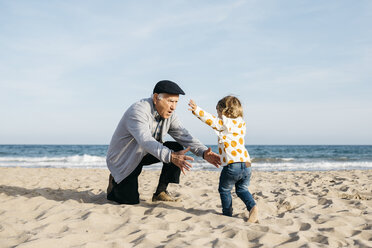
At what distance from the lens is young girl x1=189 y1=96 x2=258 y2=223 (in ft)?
10.4

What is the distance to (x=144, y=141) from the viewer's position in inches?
129

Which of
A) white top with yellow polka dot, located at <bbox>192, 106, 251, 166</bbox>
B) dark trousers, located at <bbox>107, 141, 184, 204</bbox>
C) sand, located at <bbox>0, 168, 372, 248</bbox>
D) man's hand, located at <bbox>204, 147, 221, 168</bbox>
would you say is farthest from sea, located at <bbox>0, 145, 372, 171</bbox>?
white top with yellow polka dot, located at <bbox>192, 106, 251, 166</bbox>

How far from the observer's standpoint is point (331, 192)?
16.0 feet

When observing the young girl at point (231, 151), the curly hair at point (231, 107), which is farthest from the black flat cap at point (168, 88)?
the curly hair at point (231, 107)

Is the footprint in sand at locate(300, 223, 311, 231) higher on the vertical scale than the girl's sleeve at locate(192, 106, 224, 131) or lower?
lower

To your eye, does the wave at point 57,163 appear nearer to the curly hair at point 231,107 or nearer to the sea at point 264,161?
the sea at point 264,161

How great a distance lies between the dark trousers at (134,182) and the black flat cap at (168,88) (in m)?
0.79

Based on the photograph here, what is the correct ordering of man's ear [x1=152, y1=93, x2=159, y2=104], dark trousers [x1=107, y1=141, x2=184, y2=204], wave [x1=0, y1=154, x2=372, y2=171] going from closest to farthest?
man's ear [x1=152, y1=93, x2=159, y2=104] < dark trousers [x1=107, y1=141, x2=184, y2=204] < wave [x1=0, y1=154, x2=372, y2=171]

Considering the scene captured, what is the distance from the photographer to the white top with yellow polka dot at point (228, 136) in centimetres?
→ 319

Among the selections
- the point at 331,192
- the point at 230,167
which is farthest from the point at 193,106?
the point at 331,192

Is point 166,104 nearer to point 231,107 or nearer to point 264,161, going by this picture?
point 231,107

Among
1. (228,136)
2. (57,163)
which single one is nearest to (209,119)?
(228,136)

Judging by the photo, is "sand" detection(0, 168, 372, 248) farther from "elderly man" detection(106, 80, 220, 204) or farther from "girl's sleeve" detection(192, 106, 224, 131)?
"girl's sleeve" detection(192, 106, 224, 131)

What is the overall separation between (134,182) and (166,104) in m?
1.04
